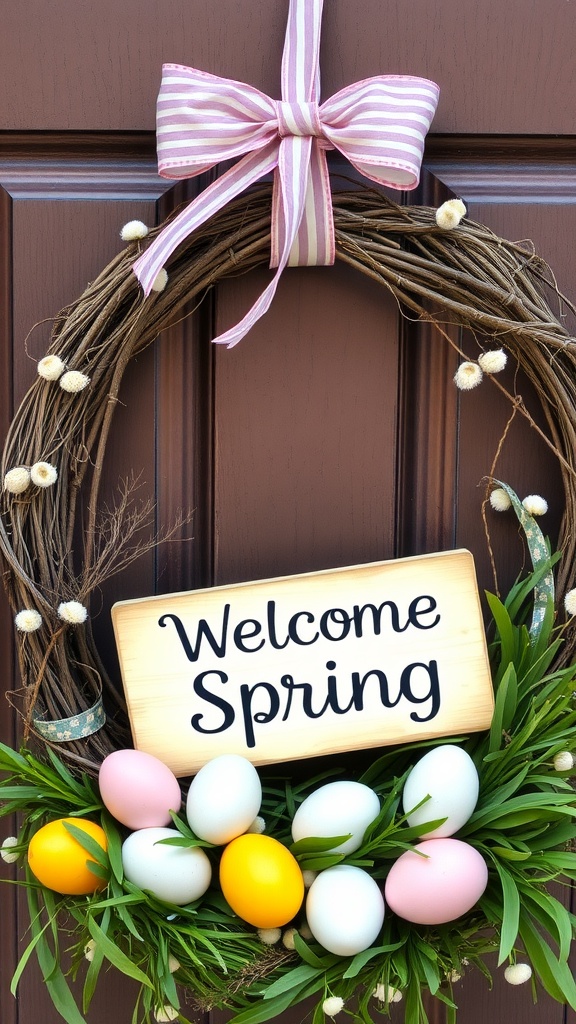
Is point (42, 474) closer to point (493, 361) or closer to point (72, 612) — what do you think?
point (72, 612)

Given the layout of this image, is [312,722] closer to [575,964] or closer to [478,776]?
[478,776]

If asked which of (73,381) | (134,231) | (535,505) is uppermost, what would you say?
(134,231)

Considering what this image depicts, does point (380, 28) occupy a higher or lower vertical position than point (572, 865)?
higher

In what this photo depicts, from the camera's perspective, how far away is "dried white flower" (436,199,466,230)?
2.06 feet

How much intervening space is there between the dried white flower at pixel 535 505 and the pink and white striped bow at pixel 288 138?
0.91ft

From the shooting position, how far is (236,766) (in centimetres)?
61

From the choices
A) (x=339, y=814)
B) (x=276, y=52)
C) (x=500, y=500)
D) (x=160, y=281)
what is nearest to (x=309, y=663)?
(x=339, y=814)

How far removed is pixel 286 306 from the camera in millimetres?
717

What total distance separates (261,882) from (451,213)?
538mm

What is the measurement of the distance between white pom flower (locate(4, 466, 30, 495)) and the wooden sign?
128mm

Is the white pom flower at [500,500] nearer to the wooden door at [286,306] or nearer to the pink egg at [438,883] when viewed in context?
the wooden door at [286,306]

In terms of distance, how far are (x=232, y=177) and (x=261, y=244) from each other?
57 millimetres

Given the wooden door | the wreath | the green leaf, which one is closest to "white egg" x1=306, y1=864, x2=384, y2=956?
the wreath

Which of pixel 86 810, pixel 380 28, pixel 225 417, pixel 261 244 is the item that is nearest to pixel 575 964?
pixel 86 810
